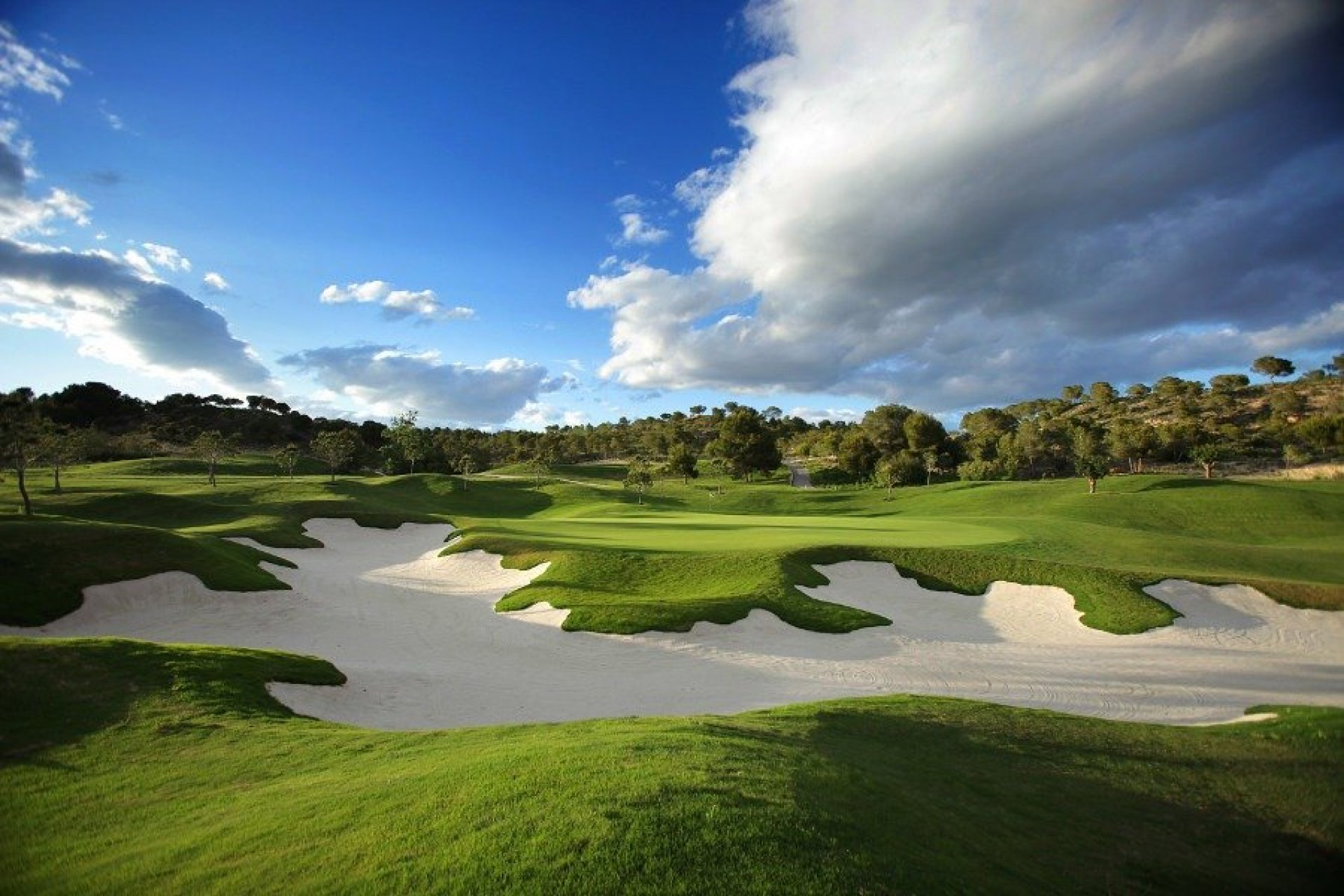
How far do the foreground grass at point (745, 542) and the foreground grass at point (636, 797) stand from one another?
8.66m

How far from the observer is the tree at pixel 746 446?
300 feet

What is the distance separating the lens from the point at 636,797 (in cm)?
584

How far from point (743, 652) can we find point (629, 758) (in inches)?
412

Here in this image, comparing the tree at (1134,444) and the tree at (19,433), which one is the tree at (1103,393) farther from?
the tree at (19,433)

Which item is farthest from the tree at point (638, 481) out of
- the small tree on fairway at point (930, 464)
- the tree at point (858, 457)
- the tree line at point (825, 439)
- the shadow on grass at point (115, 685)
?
the shadow on grass at point (115, 685)

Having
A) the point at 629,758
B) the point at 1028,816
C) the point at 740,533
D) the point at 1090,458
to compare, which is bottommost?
the point at 1028,816

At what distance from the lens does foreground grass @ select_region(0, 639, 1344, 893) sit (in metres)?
5.04

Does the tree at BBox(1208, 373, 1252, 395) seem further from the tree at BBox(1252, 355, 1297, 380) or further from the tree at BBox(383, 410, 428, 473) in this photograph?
the tree at BBox(383, 410, 428, 473)

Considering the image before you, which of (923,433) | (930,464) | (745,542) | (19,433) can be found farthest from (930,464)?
(19,433)

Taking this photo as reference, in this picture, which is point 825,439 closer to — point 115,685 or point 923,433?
point 923,433

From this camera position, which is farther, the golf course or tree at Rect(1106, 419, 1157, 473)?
tree at Rect(1106, 419, 1157, 473)

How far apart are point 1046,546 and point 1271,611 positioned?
29.9ft

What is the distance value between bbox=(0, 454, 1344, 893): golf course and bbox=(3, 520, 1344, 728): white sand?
211 millimetres

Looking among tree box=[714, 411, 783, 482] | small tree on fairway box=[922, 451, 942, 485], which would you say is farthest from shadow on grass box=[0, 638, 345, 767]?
tree box=[714, 411, 783, 482]
